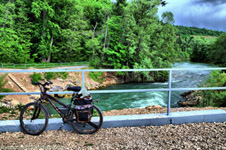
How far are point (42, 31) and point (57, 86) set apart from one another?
14227 millimetres

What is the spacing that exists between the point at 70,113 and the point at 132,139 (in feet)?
3.85

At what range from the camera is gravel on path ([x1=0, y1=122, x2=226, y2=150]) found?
2941 millimetres

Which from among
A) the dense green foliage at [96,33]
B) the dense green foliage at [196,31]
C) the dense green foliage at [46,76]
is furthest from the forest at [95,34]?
the dense green foliage at [196,31]

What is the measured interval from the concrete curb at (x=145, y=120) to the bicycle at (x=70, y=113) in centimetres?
17

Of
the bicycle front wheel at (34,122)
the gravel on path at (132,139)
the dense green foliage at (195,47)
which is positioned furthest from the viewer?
the dense green foliage at (195,47)

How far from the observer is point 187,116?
3832mm

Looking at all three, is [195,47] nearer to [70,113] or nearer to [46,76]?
[46,76]

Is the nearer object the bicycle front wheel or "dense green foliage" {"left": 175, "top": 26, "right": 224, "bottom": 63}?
the bicycle front wheel

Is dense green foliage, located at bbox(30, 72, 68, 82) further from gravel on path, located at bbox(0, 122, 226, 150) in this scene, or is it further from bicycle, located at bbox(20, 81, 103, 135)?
gravel on path, located at bbox(0, 122, 226, 150)

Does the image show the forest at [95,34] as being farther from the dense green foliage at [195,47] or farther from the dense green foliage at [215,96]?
the dense green foliage at [195,47]

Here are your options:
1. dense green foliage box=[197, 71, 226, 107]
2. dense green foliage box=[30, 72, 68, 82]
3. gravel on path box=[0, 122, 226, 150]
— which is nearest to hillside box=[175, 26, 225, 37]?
dense green foliage box=[30, 72, 68, 82]

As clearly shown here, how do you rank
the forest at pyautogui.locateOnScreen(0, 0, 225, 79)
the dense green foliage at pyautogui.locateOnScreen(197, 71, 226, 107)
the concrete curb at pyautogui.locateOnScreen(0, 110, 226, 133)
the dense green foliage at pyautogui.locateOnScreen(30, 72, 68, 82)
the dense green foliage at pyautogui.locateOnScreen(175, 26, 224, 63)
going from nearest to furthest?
the concrete curb at pyautogui.locateOnScreen(0, 110, 226, 133)
the dense green foliage at pyautogui.locateOnScreen(197, 71, 226, 107)
the dense green foliage at pyautogui.locateOnScreen(30, 72, 68, 82)
the forest at pyautogui.locateOnScreen(0, 0, 225, 79)
the dense green foliage at pyautogui.locateOnScreen(175, 26, 224, 63)

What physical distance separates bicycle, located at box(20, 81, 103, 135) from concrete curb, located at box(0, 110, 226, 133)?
0.55 ft

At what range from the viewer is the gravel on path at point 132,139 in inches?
Result: 116
